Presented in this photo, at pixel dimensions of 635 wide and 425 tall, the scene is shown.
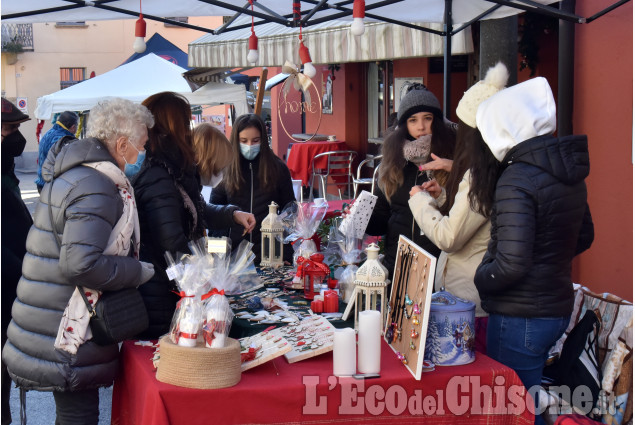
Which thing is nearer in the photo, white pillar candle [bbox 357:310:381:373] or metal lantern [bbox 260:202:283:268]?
white pillar candle [bbox 357:310:381:373]

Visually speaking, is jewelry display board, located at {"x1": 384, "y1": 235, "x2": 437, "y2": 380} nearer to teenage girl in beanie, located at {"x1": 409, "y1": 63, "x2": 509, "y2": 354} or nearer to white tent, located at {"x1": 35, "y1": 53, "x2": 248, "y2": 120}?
teenage girl in beanie, located at {"x1": 409, "y1": 63, "x2": 509, "y2": 354}

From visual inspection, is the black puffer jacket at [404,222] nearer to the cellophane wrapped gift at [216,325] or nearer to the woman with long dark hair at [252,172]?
the woman with long dark hair at [252,172]

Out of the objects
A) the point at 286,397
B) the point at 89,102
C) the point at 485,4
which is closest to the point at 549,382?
the point at 286,397

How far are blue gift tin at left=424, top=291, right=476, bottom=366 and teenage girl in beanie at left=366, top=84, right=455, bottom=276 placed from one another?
1091mm

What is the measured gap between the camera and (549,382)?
3461mm

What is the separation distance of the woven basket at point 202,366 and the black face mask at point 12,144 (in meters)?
2.07

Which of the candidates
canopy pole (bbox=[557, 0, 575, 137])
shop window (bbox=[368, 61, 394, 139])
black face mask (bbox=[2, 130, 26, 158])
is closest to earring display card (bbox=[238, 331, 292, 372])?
black face mask (bbox=[2, 130, 26, 158])

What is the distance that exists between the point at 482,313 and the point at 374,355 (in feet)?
2.70

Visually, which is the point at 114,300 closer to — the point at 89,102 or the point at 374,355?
the point at 374,355

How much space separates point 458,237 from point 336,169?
33.3ft

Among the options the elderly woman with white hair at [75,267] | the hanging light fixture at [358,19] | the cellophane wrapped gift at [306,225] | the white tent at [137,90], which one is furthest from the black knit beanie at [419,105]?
the white tent at [137,90]

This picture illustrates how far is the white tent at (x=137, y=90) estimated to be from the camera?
10008mm

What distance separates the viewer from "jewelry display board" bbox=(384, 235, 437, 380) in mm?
2615

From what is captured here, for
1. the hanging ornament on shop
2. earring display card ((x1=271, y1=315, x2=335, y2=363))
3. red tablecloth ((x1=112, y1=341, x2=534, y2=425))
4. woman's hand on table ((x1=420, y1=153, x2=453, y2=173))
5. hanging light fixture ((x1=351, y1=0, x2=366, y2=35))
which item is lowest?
red tablecloth ((x1=112, y1=341, x2=534, y2=425))
